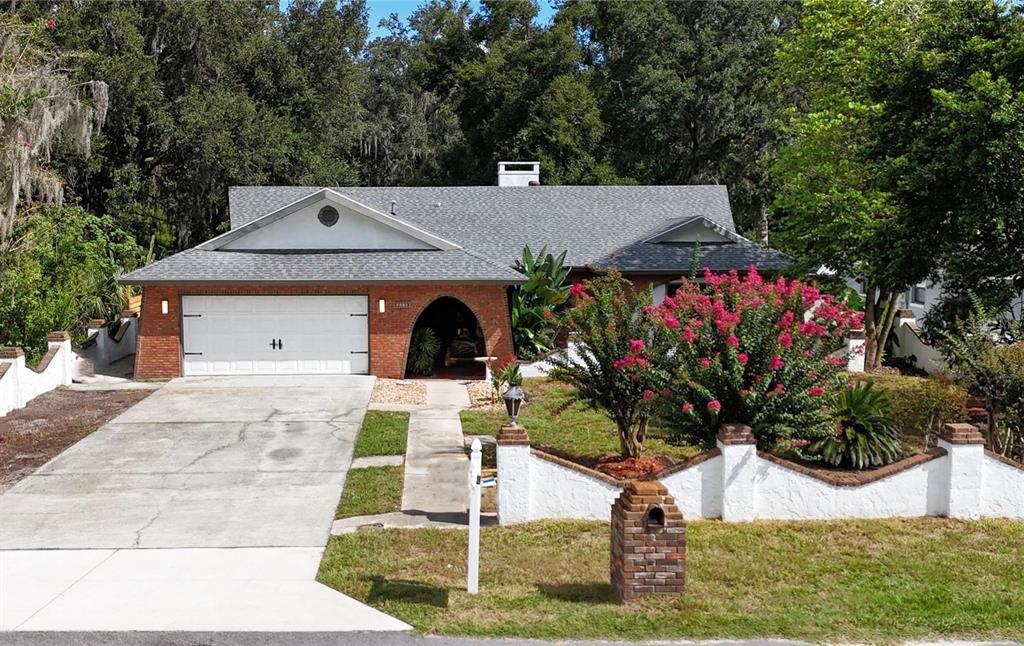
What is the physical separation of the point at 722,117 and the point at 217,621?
1444 inches

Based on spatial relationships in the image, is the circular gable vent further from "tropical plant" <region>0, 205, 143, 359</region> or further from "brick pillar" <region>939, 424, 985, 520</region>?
"brick pillar" <region>939, 424, 985, 520</region>

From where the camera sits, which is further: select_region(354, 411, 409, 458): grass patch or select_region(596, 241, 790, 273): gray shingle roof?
select_region(596, 241, 790, 273): gray shingle roof

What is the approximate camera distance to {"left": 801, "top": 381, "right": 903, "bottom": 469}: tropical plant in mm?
12320

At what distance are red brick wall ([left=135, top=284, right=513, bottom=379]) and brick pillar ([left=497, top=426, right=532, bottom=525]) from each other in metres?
11.5

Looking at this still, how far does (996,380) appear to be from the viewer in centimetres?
1303

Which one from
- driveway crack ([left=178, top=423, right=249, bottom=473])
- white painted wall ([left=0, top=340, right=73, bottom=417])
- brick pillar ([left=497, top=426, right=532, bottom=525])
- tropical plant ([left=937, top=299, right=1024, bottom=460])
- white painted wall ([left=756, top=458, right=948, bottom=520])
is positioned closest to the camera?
brick pillar ([left=497, top=426, right=532, bottom=525])

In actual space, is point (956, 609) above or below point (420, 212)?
below

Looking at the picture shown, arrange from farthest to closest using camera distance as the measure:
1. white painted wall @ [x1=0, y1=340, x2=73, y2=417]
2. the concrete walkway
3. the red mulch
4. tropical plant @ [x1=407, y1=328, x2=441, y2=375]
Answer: tropical plant @ [x1=407, y1=328, x2=441, y2=375] < white painted wall @ [x1=0, y1=340, x2=73, y2=417] < the red mulch < the concrete walkway

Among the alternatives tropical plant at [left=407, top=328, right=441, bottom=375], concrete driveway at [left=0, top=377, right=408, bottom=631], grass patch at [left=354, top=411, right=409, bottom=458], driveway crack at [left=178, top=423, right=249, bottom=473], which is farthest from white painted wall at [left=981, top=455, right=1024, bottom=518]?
tropical plant at [left=407, top=328, right=441, bottom=375]

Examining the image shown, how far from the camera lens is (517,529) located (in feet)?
35.9

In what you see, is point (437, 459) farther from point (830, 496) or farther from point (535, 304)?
point (535, 304)

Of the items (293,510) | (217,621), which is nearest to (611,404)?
(293,510)

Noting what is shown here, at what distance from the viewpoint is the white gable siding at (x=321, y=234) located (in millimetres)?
22953

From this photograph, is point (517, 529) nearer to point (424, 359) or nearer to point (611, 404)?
point (611, 404)
